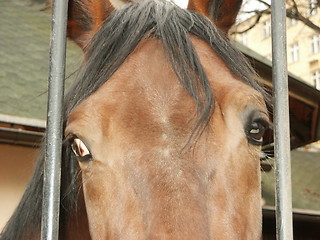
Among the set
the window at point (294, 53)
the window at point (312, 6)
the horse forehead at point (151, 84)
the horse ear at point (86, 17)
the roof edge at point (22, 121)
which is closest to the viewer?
the horse forehead at point (151, 84)

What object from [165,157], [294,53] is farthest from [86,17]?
[294,53]

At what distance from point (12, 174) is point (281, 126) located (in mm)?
3684

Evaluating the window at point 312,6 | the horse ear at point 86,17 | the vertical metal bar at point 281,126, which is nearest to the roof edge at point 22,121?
the horse ear at point 86,17

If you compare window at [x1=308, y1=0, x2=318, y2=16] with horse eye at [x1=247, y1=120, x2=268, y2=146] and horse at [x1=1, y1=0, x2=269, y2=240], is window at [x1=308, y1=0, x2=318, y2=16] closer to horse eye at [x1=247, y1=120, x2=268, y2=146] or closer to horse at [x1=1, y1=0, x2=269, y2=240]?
horse at [x1=1, y1=0, x2=269, y2=240]

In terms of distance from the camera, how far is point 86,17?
267 cm

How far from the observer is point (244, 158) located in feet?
6.68

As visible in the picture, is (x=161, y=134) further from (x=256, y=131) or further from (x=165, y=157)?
(x=256, y=131)

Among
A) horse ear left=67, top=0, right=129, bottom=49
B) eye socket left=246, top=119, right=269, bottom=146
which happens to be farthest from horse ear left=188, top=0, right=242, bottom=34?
eye socket left=246, top=119, right=269, bottom=146

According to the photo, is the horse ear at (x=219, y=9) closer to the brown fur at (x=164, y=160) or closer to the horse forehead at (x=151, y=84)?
the horse forehead at (x=151, y=84)

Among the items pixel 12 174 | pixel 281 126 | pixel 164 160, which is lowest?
pixel 164 160

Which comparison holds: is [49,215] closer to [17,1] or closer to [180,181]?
[180,181]

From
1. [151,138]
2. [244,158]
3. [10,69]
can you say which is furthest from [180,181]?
[10,69]

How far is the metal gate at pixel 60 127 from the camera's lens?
178 cm

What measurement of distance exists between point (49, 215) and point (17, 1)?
633 centimetres
